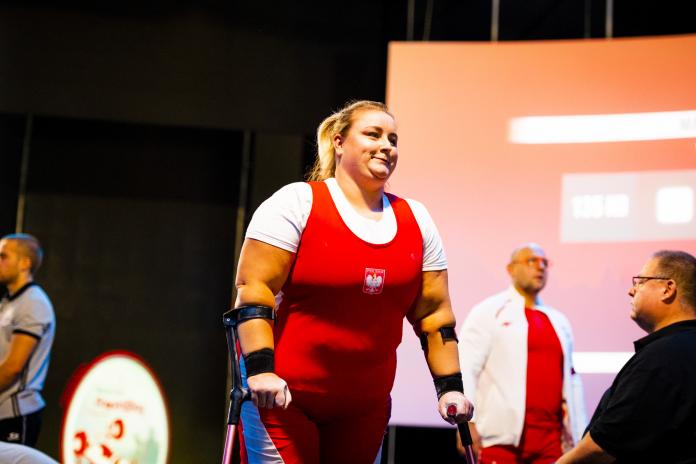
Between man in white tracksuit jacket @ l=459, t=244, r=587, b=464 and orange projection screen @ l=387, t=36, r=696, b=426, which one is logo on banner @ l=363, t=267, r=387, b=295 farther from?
orange projection screen @ l=387, t=36, r=696, b=426

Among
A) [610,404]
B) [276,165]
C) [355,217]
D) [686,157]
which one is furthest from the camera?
[276,165]

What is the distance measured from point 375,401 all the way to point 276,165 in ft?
11.4

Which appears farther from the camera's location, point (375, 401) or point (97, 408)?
point (97, 408)

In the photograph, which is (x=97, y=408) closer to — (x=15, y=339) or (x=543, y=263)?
(x=15, y=339)

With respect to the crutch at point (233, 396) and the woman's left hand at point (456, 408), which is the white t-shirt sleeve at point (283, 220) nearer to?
the crutch at point (233, 396)

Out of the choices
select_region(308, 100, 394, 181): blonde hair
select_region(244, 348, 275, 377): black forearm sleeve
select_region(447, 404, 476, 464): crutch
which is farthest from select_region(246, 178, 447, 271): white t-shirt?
select_region(447, 404, 476, 464): crutch

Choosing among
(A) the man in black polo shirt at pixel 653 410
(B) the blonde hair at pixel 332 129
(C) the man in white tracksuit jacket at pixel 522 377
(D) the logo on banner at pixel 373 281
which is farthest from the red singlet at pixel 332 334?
(C) the man in white tracksuit jacket at pixel 522 377

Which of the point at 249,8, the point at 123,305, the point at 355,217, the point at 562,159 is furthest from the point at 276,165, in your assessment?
the point at 355,217

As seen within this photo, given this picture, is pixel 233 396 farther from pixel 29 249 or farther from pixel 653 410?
pixel 29 249

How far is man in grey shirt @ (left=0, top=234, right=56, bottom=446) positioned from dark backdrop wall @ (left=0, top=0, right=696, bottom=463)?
1.40 m

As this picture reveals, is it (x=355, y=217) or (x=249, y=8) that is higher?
(x=249, y=8)

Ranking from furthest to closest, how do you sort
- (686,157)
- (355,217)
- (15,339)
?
(686,157), (15,339), (355,217)

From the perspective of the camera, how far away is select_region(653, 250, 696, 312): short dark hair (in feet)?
8.69

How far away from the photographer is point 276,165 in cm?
552
